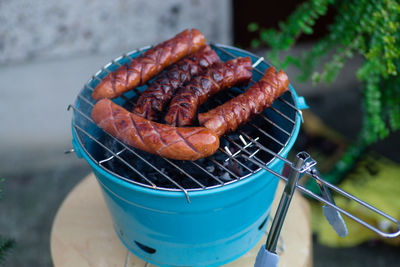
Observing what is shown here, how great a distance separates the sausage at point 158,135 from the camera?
5.84ft

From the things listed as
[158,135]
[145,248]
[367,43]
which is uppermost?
[367,43]

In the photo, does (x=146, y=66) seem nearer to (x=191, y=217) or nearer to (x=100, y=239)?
(x=191, y=217)

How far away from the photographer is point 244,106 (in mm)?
2041

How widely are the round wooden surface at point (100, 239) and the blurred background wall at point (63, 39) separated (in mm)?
1892

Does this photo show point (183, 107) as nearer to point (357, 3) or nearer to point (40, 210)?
point (357, 3)

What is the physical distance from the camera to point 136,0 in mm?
3891

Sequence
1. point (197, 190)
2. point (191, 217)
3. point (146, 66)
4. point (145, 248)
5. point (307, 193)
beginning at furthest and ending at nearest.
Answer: point (145, 248) < point (146, 66) < point (191, 217) < point (197, 190) < point (307, 193)

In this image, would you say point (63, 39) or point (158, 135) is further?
point (63, 39)

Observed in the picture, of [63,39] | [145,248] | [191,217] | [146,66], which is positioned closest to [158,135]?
[191,217]

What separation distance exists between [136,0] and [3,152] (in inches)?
103

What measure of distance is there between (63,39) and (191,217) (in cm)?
287

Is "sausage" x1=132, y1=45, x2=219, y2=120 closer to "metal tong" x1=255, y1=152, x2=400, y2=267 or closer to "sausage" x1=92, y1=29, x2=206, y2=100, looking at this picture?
"sausage" x1=92, y1=29, x2=206, y2=100

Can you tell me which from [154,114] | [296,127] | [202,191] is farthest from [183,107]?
[296,127]

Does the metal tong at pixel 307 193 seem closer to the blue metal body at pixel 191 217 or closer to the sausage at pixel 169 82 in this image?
the blue metal body at pixel 191 217
